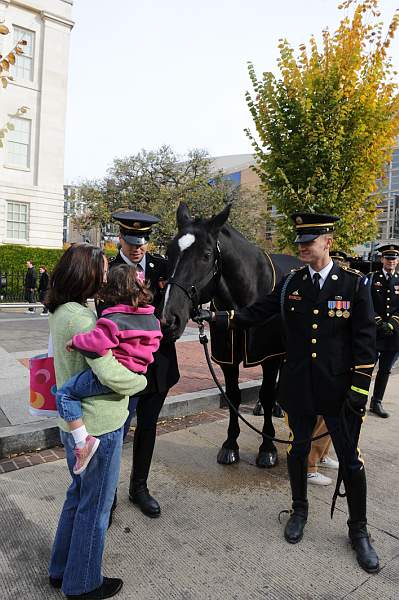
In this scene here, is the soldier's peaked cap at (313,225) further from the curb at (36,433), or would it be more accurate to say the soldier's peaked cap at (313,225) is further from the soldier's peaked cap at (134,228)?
the curb at (36,433)

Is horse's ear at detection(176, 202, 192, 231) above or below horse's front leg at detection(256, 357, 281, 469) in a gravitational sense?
above

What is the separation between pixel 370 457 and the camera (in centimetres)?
437

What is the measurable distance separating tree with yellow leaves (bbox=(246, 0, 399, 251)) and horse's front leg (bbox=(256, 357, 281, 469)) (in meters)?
5.97

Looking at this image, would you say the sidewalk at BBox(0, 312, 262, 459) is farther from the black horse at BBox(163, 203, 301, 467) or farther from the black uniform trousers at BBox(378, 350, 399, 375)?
the black uniform trousers at BBox(378, 350, 399, 375)

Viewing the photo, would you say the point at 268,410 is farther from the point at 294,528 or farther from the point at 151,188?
the point at 151,188

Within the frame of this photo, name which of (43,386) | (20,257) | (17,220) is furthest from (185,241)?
(17,220)

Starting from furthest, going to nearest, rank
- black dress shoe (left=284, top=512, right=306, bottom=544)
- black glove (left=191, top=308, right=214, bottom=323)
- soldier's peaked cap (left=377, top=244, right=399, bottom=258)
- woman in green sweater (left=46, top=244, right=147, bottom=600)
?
soldier's peaked cap (left=377, top=244, right=399, bottom=258) → black glove (left=191, top=308, right=214, bottom=323) → black dress shoe (left=284, top=512, right=306, bottom=544) → woman in green sweater (left=46, top=244, right=147, bottom=600)

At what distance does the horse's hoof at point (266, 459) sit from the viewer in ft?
13.1

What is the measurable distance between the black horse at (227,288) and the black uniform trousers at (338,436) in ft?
3.19

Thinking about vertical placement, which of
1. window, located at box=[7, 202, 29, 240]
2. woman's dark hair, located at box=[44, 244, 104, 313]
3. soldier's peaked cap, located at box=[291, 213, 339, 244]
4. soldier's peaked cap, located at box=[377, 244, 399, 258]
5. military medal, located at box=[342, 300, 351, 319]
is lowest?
military medal, located at box=[342, 300, 351, 319]

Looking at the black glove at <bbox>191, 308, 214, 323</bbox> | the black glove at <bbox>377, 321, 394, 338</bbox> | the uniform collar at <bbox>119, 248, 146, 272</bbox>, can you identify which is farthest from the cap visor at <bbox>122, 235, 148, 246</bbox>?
the black glove at <bbox>377, 321, 394, 338</bbox>

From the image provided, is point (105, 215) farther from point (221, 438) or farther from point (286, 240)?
point (221, 438)

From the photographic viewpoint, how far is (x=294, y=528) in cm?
292

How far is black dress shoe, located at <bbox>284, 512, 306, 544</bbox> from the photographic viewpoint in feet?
9.41
